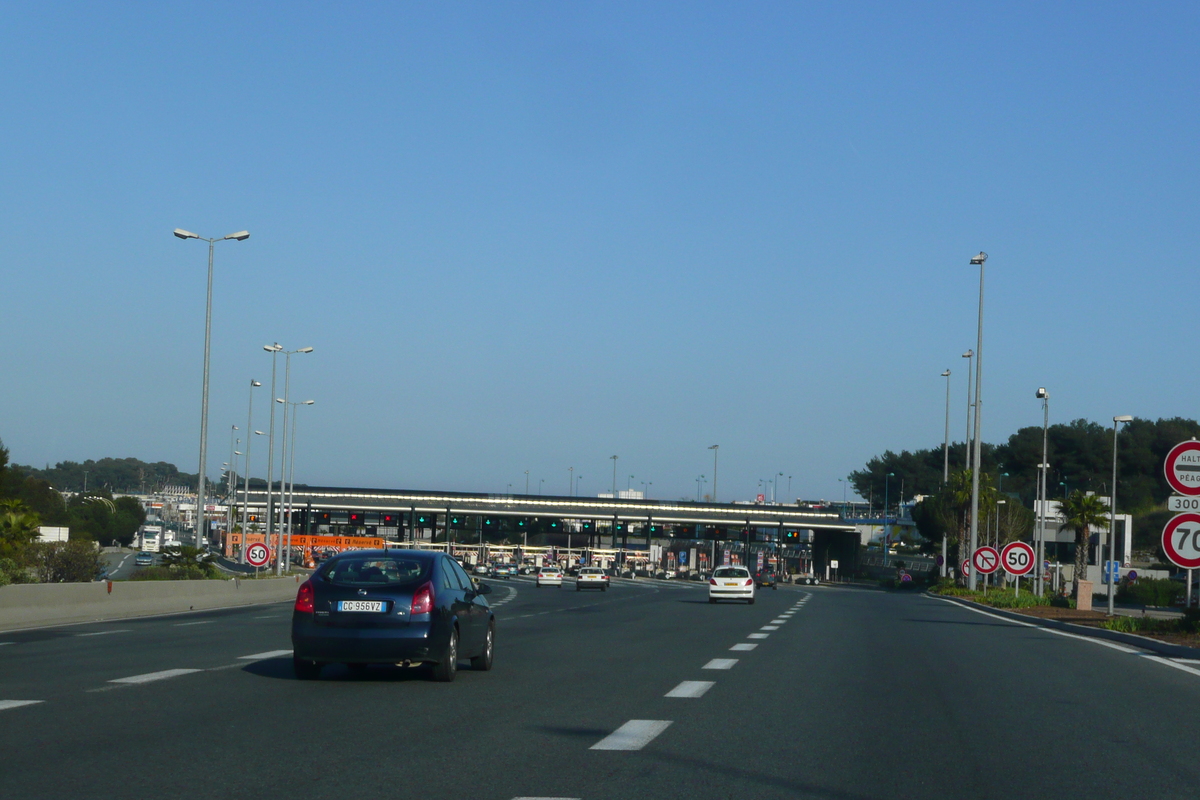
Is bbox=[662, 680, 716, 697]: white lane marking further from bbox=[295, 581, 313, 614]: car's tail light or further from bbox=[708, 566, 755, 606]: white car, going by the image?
bbox=[708, 566, 755, 606]: white car

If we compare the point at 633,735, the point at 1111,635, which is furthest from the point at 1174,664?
the point at 633,735

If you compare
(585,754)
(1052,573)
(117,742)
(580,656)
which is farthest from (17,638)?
(1052,573)

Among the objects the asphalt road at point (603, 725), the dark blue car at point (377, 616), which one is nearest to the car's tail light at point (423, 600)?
the dark blue car at point (377, 616)

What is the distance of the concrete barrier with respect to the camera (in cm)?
2520

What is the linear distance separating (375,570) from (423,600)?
702 mm

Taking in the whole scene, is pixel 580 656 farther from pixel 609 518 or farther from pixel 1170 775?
pixel 609 518

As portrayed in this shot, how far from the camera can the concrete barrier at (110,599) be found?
2520cm

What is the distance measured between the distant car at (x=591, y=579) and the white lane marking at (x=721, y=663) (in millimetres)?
45465

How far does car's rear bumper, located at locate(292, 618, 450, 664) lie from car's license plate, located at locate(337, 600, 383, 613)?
18cm

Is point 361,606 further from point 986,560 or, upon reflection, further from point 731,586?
point 986,560

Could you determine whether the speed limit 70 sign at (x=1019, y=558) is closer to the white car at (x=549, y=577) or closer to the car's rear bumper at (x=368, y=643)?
the car's rear bumper at (x=368, y=643)

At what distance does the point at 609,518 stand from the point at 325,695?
362 ft

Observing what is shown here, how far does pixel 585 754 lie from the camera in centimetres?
865

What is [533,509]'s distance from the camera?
12431cm
